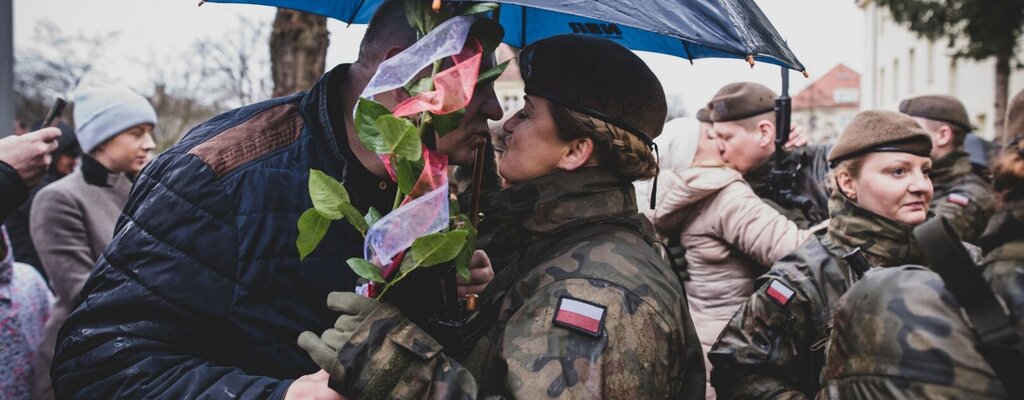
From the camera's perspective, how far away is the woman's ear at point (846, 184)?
295 cm

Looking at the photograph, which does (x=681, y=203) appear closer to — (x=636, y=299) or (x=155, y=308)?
(x=636, y=299)

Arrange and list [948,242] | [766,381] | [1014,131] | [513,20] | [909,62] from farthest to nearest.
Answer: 1. [909,62]
2. [513,20]
3. [766,381]
4. [1014,131]
5. [948,242]

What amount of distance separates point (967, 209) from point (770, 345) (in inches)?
108

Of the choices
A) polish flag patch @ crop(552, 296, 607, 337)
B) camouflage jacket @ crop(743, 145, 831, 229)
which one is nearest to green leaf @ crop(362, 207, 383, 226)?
polish flag patch @ crop(552, 296, 607, 337)

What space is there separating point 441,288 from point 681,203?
225cm

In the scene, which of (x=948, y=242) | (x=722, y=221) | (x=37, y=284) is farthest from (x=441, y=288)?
(x=37, y=284)

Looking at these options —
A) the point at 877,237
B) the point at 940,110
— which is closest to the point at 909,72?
the point at 940,110

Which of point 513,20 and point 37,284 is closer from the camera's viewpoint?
point 513,20

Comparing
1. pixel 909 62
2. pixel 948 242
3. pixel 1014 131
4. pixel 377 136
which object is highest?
pixel 377 136

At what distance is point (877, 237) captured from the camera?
284 centimetres

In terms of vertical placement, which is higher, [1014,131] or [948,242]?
[1014,131]

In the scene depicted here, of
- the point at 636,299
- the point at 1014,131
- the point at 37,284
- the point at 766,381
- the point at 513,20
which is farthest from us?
the point at 37,284

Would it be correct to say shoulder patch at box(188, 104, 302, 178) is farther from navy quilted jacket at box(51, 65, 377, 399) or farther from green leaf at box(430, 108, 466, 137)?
green leaf at box(430, 108, 466, 137)

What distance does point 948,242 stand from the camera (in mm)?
1390
